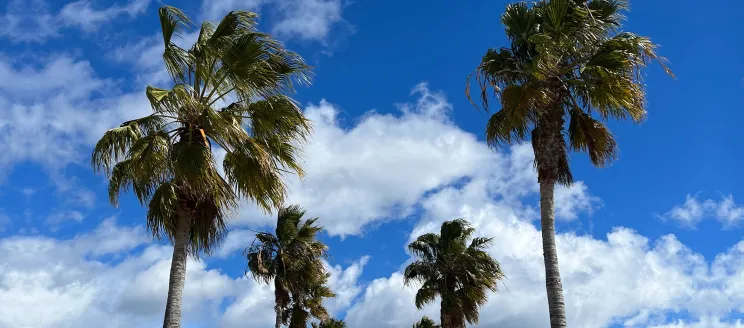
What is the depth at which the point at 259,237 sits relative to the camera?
27953 millimetres

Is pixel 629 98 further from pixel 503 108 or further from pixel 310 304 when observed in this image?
pixel 310 304

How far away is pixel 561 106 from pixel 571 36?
1.39 metres

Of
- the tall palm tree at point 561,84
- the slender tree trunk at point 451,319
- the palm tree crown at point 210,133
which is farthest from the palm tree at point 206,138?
the slender tree trunk at point 451,319

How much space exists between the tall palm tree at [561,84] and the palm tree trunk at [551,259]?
2 centimetres

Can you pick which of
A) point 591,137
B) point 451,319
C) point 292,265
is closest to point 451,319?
point 451,319

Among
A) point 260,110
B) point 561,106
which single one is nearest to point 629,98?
point 561,106

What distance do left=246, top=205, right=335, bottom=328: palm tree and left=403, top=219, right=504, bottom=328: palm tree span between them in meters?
3.81

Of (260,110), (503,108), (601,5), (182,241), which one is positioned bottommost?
(182,241)

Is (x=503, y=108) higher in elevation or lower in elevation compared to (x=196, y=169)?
higher

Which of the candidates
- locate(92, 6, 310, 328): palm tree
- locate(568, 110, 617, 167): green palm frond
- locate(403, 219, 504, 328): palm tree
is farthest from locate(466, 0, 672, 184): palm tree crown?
locate(403, 219, 504, 328): palm tree

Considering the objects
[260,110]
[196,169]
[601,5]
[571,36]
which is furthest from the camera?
[601,5]

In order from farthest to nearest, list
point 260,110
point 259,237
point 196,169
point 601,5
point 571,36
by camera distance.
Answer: point 259,237 < point 601,5 < point 571,36 < point 260,110 < point 196,169

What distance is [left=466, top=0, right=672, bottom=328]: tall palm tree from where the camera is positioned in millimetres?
12922

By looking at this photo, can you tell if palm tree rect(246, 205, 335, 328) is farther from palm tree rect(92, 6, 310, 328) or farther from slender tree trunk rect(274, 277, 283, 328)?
palm tree rect(92, 6, 310, 328)
